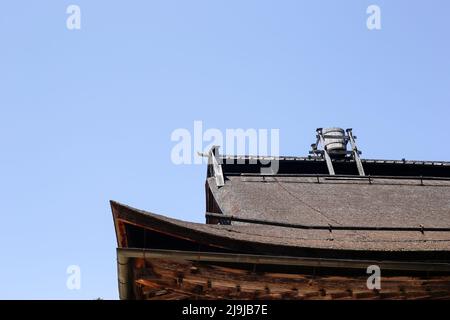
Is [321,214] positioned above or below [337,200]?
below

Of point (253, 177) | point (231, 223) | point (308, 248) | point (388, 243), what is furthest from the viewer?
point (253, 177)

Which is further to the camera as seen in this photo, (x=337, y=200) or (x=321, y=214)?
(x=337, y=200)

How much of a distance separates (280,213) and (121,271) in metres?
4.64

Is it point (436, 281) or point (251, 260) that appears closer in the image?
point (251, 260)

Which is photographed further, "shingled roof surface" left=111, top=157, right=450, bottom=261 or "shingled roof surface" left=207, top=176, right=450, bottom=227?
"shingled roof surface" left=207, top=176, right=450, bottom=227

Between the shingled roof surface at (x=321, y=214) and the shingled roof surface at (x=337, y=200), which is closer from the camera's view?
the shingled roof surface at (x=321, y=214)

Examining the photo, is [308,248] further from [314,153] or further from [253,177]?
[314,153]

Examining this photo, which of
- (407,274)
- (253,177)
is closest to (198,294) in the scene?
(407,274)

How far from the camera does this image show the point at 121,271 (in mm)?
8750

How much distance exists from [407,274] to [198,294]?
2919 mm
